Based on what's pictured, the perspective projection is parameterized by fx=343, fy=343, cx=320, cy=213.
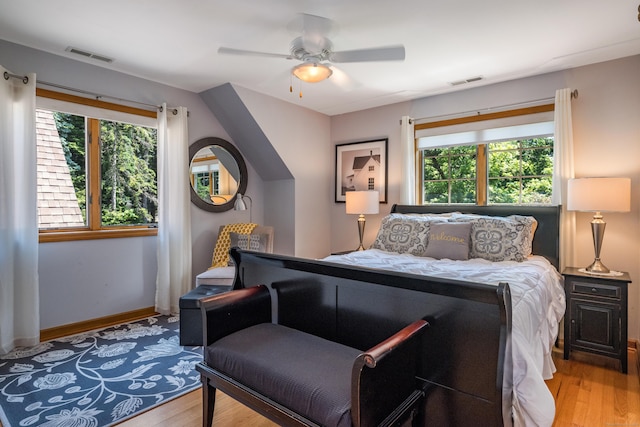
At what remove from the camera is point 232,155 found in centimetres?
443

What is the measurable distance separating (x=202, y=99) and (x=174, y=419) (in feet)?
11.1

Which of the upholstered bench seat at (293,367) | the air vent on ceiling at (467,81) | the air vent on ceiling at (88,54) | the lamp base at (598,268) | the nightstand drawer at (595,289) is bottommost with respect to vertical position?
the upholstered bench seat at (293,367)

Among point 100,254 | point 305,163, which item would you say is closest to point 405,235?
point 305,163

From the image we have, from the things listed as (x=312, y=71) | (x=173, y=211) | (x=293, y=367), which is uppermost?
(x=312, y=71)

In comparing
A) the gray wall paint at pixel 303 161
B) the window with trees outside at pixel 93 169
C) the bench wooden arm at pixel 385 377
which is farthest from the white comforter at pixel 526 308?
the window with trees outside at pixel 93 169

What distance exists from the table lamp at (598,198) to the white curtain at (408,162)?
1576 mm

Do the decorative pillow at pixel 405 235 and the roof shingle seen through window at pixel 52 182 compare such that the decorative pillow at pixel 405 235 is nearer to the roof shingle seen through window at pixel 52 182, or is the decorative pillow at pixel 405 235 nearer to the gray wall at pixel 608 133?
the gray wall at pixel 608 133

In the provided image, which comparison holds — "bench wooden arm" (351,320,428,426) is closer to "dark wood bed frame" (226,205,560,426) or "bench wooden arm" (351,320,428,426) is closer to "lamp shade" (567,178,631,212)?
"dark wood bed frame" (226,205,560,426)

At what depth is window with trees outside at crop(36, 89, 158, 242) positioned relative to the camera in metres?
3.15

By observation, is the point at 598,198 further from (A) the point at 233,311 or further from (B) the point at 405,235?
(A) the point at 233,311

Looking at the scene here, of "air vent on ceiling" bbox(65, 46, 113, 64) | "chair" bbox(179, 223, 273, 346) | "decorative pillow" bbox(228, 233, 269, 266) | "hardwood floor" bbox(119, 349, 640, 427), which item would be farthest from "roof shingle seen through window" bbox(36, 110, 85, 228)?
"hardwood floor" bbox(119, 349, 640, 427)

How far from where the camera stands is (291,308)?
6.97 ft

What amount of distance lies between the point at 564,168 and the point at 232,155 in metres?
3.62

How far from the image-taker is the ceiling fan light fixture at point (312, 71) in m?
2.54
